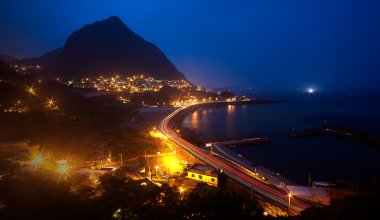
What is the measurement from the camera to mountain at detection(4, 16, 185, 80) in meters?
83.1

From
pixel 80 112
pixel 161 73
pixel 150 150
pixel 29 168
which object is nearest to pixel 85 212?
pixel 29 168

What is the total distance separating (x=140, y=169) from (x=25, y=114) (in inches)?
467

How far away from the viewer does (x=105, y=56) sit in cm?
9281

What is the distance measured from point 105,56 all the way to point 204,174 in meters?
88.6

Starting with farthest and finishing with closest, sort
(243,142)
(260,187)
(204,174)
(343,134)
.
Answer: (343,134)
(243,142)
(204,174)
(260,187)

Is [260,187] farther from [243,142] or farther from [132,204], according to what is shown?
[243,142]

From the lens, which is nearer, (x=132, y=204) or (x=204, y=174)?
(x=132, y=204)

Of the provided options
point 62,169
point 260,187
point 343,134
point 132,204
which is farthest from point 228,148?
point 343,134

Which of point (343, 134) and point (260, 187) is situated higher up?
point (260, 187)

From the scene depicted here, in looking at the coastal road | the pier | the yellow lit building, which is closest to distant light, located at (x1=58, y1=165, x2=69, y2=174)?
the yellow lit building

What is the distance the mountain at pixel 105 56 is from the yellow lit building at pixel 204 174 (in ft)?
235

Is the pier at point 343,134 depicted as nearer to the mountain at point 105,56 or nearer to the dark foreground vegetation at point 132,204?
the dark foreground vegetation at point 132,204

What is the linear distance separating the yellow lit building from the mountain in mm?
71722

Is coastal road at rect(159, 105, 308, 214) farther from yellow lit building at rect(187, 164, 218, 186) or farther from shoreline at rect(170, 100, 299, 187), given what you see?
shoreline at rect(170, 100, 299, 187)
